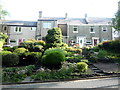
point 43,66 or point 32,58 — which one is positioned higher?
point 32,58

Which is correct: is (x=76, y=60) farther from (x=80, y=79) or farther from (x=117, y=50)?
(x=117, y=50)

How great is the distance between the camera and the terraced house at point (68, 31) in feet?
97.2

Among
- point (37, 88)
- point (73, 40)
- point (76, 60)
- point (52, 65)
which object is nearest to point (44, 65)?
point (52, 65)

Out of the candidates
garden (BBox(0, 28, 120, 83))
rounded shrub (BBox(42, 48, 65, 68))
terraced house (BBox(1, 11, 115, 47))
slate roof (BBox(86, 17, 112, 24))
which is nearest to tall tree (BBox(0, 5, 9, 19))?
garden (BBox(0, 28, 120, 83))

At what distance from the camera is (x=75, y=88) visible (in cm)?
641

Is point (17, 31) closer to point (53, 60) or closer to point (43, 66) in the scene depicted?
point (43, 66)

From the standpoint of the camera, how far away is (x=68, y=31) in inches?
1168

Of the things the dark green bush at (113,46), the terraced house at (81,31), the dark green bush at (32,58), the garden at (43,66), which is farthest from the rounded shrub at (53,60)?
the terraced house at (81,31)

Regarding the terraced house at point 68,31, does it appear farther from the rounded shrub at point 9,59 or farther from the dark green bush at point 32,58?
the rounded shrub at point 9,59

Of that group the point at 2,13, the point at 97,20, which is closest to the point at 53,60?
the point at 2,13

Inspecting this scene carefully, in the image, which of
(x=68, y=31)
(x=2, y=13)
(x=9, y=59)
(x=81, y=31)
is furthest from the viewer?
(x=81, y=31)

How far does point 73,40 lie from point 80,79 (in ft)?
72.1

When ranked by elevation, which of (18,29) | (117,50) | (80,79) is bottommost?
(80,79)

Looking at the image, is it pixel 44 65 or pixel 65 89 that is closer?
pixel 65 89
